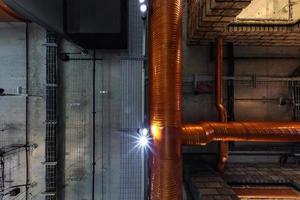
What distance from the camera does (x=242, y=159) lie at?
4523mm

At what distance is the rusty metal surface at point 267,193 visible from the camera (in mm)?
3688

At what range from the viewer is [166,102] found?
2.97 meters

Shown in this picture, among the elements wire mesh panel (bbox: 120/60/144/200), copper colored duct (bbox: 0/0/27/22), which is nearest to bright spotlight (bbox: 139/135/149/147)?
wire mesh panel (bbox: 120/60/144/200)

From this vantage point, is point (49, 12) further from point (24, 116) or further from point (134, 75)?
point (24, 116)

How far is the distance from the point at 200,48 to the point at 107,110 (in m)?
1.99

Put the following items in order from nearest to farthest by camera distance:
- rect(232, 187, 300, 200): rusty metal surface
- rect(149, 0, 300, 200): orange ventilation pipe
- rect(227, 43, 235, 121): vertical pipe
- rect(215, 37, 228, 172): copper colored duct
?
rect(149, 0, 300, 200): orange ventilation pipe < rect(232, 187, 300, 200): rusty metal surface < rect(215, 37, 228, 172): copper colored duct < rect(227, 43, 235, 121): vertical pipe

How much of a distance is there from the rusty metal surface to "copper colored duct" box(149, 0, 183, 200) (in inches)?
52.8

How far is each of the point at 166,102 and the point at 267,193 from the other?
2279 mm

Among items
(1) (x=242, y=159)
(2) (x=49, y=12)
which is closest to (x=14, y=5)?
(2) (x=49, y=12)

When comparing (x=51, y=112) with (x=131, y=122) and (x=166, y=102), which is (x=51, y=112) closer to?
(x=131, y=122)

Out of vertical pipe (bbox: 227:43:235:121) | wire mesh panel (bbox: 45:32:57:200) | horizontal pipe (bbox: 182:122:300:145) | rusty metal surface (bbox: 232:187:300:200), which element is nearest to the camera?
horizontal pipe (bbox: 182:122:300:145)

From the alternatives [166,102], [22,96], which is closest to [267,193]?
[166,102]

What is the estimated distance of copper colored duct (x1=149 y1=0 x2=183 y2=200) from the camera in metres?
2.90

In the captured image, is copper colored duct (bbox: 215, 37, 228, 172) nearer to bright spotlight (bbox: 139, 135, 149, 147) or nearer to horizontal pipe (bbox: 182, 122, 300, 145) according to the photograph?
horizontal pipe (bbox: 182, 122, 300, 145)
